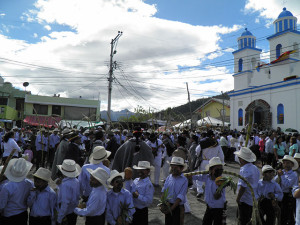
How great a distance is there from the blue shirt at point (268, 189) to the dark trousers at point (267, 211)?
0.11 m

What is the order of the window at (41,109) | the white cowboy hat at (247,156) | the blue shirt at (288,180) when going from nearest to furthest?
the white cowboy hat at (247,156) < the blue shirt at (288,180) < the window at (41,109)

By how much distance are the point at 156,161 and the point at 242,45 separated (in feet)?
82.6

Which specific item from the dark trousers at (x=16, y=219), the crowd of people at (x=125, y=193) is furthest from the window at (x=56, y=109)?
the dark trousers at (x=16, y=219)

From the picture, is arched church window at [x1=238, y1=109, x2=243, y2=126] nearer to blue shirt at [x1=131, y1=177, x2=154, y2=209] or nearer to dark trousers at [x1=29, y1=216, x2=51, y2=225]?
blue shirt at [x1=131, y1=177, x2=154, y2=209]

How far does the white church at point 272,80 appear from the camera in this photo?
76.9 ft

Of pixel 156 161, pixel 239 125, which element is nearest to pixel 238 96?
pixel 239 125

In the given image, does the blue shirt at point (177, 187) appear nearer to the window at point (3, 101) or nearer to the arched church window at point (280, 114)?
the arched church window at point (280, 114)

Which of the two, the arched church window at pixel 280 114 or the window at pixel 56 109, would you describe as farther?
the window at pixel 56 109

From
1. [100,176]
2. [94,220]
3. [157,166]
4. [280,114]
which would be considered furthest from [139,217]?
[280,114]

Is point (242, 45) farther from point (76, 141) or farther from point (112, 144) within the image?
point (76, 141)

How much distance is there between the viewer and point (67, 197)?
367 centimetres

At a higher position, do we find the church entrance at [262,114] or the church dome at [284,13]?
the church dome at [284,13]

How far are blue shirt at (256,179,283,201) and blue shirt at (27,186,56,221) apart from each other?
3.19 metres

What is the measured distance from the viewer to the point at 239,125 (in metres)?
28.5
